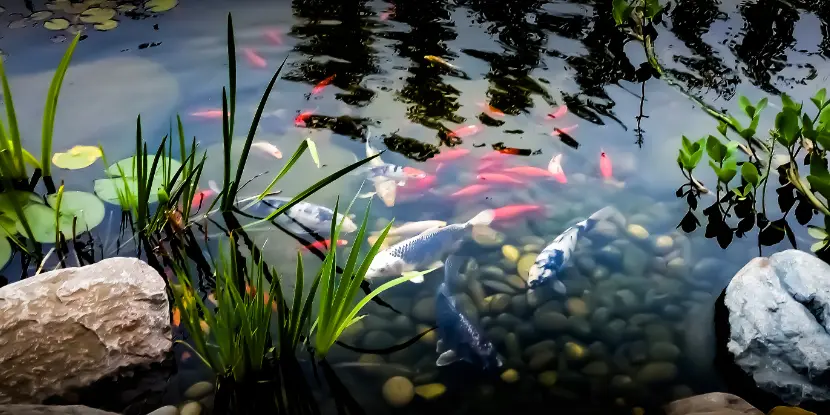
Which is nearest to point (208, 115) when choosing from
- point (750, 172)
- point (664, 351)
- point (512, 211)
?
point (512, 211)

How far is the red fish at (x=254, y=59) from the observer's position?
107 inches

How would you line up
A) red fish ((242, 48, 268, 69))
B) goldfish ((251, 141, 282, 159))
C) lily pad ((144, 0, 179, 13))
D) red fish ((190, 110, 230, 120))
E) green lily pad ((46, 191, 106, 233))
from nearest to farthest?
green lily pad ((46, 191, 106, 233))
goldfish ((251, 141, 282, 159))
red fish ((190, 110, 230, 120))
red fish ((242, 48, 268, 69))
lily pad ((144, 0, 179, 13))

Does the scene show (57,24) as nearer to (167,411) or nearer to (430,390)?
(167,411)

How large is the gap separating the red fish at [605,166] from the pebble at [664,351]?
2.38ft

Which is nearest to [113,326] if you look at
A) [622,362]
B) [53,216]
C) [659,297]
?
[53,216]

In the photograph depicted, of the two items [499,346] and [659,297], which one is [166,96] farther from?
[659,297]

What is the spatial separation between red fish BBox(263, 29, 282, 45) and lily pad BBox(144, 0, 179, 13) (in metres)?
0.52

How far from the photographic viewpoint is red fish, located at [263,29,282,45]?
2.86 metres

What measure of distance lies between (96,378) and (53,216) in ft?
2.19

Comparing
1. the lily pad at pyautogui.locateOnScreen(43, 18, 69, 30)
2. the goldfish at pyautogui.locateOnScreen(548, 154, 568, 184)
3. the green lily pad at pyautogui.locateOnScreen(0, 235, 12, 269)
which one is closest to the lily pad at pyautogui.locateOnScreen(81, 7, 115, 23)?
the lily pad at pyautogui.locateOnScreen(43, 18, 69, 30)

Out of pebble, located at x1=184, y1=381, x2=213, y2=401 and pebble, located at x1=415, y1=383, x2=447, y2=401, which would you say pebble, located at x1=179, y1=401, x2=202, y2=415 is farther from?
pebble, located at x1=415, y1=383, x2=447, y2=401

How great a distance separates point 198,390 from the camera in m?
1.57

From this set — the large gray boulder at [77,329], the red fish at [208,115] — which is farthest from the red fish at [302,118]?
the large gray boulder at [77,329]

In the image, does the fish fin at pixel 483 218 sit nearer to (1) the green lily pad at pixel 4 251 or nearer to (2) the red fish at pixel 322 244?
(2) the red fish at pixel 322 244
